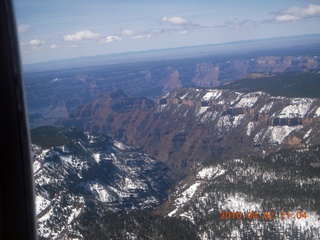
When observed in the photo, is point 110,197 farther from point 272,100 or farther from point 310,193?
point 272,100

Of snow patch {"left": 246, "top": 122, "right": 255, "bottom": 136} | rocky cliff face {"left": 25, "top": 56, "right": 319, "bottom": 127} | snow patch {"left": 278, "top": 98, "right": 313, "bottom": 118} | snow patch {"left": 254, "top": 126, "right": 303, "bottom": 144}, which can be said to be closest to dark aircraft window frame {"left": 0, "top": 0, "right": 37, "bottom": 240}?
snow patch {"left": 254, "top": 126, "right": 303, "bottom": 144}

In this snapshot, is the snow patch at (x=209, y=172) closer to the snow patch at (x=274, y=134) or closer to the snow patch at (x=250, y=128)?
Result: the snow patch at (x=274, y=134)

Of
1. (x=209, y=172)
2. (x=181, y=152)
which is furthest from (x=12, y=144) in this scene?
(x=181, y=152)

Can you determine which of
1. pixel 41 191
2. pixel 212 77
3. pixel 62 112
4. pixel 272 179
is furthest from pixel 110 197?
pixel 212 77
